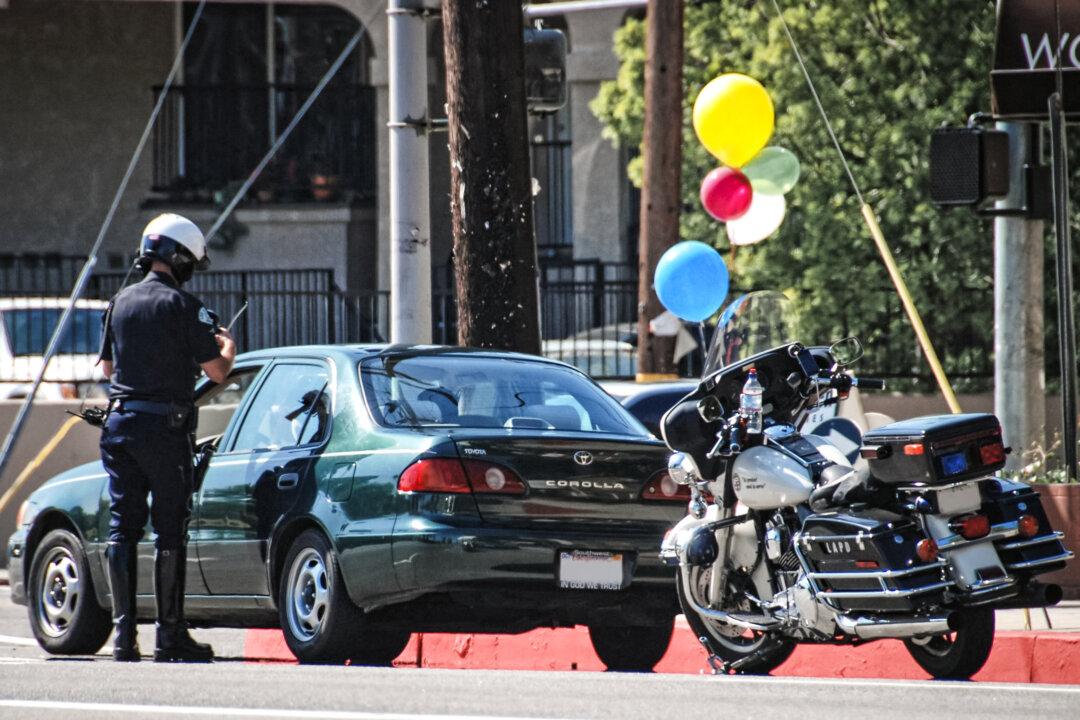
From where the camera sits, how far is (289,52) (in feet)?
85.4

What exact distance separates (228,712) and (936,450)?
8.65ft

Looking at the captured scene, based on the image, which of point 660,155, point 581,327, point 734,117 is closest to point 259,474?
point 734,117

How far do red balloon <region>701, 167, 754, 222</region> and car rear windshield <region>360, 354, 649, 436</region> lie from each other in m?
6.35

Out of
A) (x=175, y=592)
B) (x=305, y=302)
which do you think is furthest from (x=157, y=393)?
(x=305, y=302)

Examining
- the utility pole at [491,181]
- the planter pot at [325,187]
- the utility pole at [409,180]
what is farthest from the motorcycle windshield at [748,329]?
the planter pot at [325,187]

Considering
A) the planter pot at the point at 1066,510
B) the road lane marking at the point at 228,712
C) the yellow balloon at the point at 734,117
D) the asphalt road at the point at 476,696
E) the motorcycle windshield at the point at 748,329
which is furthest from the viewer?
A: the yellow balloon at the point at 734,117

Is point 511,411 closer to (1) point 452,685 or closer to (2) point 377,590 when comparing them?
(2) point 377,590

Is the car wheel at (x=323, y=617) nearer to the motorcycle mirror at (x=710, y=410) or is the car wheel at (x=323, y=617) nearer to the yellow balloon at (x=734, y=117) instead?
the motorcycle mirror at (x=710, y=410)

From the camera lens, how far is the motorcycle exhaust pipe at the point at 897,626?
23.7 ft

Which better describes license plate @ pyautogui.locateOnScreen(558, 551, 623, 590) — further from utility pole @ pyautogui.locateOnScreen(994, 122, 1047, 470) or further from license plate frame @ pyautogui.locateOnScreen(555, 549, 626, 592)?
utility pole @ pyautogui.locateOnScreen(994, 122, 1047, 470)

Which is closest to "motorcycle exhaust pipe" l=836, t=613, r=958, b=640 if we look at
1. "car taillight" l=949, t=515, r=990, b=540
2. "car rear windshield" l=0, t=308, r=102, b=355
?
"car taillight" l=949, t=515, r=990, b=540

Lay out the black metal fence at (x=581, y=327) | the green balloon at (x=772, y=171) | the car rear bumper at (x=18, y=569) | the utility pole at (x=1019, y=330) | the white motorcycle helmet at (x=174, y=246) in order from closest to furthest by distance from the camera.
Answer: the white motorcycle helmet at (x=174, y=246)
the car rear bumper at (x=18, y=569)
the utility pole at (x=1019, y=330)
the green balloon at (x=772, y=171)
the black metal fence at (x=581, y=327)

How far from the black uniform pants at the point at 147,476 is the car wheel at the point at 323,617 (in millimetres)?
548

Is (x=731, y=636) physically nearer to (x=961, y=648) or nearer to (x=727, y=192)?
(x=961, y=648)
